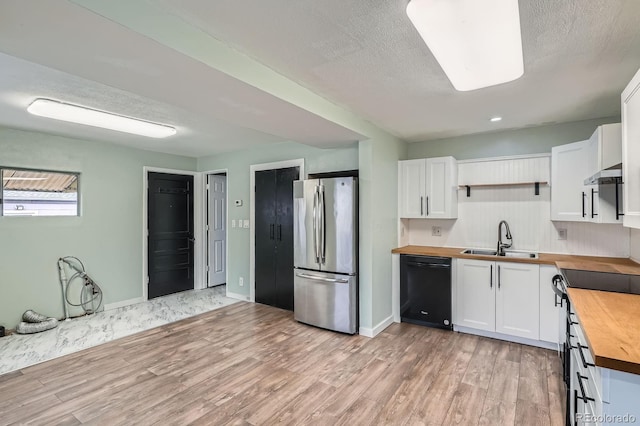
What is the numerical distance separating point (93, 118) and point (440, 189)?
12.9ft

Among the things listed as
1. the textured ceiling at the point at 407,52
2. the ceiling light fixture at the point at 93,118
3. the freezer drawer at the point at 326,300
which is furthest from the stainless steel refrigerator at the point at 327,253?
the ceiling light fixture at the point at 93,118

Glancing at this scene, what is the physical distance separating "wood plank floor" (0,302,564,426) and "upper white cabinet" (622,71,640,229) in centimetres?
145

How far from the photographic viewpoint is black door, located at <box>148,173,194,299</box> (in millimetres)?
5051

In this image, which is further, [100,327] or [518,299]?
[100,327]

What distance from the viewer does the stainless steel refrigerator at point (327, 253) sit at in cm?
357

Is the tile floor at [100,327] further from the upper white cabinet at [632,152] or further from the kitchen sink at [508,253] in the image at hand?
the upper white cabinet at [632,152]

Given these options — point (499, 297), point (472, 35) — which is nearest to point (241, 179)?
point (499, 297)

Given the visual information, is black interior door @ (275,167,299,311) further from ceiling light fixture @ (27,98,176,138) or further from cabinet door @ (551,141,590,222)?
cabinet door @ (551,141,590,222)

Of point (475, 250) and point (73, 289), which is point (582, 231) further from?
point (73, 289)

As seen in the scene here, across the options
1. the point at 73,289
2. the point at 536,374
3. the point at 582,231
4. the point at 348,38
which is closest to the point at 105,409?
the point at 73,289

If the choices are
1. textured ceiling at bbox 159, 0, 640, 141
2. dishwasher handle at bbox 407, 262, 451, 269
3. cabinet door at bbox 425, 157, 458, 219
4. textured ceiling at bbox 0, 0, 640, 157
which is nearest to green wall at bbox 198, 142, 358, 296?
textured ceiling at bbox 0, 0, 640, 157

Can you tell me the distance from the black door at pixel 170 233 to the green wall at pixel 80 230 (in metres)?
0.21

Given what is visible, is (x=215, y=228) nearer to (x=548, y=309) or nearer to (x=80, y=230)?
(x=80, y=230)

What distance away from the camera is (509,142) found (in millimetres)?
3775
